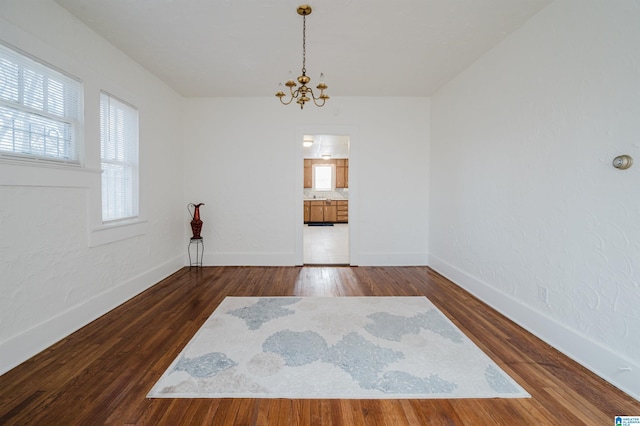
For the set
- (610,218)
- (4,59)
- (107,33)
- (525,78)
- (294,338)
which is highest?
(107,33)

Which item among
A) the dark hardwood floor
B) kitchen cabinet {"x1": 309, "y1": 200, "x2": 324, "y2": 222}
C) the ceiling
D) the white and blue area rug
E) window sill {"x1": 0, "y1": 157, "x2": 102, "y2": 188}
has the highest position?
the ceiling

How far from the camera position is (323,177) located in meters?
11.2

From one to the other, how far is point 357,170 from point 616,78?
3.16 metres

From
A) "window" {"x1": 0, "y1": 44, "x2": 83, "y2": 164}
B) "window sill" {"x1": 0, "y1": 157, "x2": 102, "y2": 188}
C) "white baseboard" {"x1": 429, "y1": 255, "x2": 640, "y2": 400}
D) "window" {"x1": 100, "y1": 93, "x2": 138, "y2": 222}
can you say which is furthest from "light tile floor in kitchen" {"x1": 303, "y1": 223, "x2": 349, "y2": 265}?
"window" {"x1": 0, "y1": 44, "x2": 83, "y2": 164}

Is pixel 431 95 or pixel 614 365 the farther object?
pixel 431 95

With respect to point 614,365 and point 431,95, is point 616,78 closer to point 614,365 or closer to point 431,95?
point 614,365

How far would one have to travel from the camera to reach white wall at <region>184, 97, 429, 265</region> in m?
4.69

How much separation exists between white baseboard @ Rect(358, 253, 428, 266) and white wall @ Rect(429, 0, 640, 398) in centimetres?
135

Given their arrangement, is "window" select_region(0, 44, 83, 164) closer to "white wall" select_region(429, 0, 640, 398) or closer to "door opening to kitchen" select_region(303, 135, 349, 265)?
"white wall" select_region(429, 0, 640, 398)

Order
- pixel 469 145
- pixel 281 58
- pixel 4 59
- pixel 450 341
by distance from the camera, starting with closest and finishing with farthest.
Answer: pixel 4 59 → pixel 450 341 → pixel 281 58 → pixel 469 145

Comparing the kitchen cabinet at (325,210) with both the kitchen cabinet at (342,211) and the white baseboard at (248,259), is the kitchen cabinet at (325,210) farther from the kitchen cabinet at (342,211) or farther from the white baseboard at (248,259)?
the white baseboard at (248,259)

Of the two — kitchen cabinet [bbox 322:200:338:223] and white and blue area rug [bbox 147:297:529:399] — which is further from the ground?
kitchen cabinet [bbox 322:200:338:223]

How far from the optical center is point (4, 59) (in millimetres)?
1971

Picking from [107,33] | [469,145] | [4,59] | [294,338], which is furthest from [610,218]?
[107,33]
